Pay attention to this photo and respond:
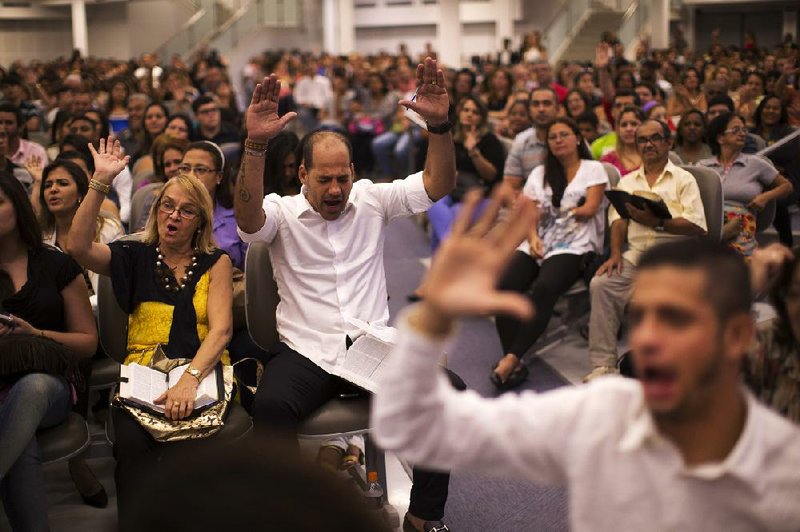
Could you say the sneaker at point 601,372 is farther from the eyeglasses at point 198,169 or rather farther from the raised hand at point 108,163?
the raised hand at point 108,163

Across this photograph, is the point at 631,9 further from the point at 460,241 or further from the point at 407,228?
the point at 460,241

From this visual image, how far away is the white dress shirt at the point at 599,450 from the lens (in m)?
1.34

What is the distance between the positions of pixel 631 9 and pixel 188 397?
19964mm

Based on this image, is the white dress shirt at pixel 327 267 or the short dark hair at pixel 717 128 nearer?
the white dress shirt at pixel 327 267

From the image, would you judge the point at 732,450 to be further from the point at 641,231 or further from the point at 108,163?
the point at 641,231

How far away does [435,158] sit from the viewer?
323 centimetres

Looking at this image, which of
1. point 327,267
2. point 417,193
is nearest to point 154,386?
point 327,267

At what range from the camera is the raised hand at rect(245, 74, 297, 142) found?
3010 millimetres

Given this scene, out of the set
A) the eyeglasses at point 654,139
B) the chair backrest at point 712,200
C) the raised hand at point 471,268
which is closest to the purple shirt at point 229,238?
the eyeglasses at point 654,139

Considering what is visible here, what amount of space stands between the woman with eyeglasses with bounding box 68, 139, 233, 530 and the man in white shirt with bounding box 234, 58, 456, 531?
210mm

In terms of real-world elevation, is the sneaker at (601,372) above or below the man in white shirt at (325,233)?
below

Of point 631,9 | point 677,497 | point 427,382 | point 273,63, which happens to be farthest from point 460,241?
point 631,9

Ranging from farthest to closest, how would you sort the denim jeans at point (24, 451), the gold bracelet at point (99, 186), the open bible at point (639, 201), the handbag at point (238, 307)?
the open bible at point (639, 201)
the handbag at point (238, 307)
the gold bracelet at point (99, 186)
the denim jeans at point (24, 451)

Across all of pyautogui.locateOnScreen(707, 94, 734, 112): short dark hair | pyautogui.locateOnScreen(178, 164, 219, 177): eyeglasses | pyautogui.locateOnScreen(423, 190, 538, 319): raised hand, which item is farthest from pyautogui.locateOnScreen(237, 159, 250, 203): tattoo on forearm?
pyautogui.locateOnScreen(707, 94, 734, 112): short dark hair
